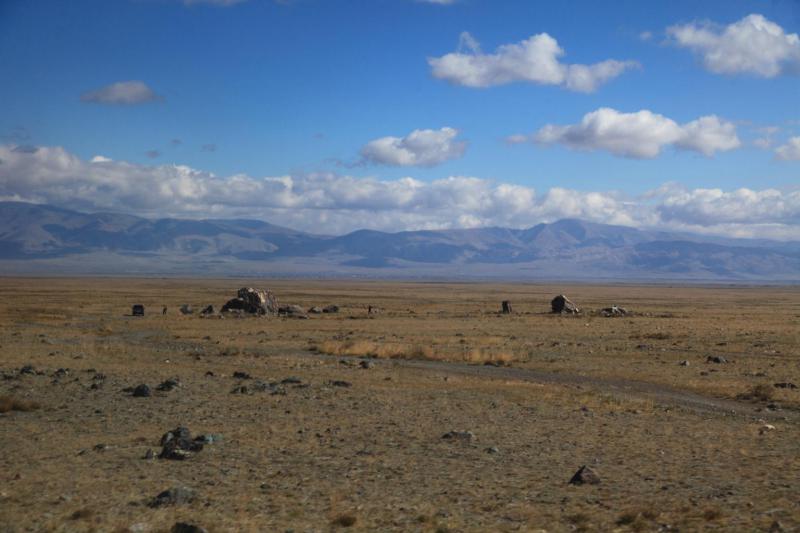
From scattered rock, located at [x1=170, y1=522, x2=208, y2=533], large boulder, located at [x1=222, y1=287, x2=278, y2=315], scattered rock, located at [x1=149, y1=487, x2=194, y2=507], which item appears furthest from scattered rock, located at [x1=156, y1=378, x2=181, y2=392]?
large boulder, located at [x1=222, y1=287, x2=278, y2=315]

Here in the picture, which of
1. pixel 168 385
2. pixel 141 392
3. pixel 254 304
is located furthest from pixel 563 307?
pixel 141 392

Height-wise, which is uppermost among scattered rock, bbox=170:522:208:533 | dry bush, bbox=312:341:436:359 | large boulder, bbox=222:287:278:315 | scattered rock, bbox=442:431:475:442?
large boulder, bbox=222:287:278:315

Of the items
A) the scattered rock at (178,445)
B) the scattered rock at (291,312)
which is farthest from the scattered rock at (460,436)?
the scattered rock at (291,312)

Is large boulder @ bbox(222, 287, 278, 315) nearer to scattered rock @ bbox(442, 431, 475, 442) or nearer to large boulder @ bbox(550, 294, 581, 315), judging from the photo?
large boulder @ bbox(550, 294, 581, 315)

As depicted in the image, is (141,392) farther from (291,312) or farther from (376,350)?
(291,312)

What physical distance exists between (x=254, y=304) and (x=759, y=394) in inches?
1813

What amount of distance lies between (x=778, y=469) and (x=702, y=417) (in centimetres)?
624

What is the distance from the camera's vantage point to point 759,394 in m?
23.7

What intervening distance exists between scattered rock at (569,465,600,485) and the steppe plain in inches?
9.1

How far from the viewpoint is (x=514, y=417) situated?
19.5 meters

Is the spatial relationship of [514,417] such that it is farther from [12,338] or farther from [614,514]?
[12,338]

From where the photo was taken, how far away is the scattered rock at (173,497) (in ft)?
37.3

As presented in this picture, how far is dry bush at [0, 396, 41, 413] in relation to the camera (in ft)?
61.5

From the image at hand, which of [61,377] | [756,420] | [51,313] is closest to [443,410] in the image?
[756,420]
